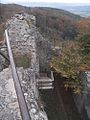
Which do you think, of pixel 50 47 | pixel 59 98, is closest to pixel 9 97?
pixel 59 98

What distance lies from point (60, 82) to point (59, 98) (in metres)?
0.79

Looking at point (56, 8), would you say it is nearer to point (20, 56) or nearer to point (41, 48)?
point (41, 48)

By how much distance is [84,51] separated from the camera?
42.7 feet

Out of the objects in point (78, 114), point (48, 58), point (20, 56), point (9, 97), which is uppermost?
point (9, 97)

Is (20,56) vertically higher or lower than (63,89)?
higher

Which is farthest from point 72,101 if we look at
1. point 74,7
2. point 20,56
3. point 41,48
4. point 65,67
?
point 74,7

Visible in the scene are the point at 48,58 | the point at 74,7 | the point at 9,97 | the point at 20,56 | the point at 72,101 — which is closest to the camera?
the point at 9,97

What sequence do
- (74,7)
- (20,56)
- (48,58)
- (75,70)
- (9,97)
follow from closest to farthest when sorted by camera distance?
1. (9,97)
2. (20,56)
3. (75,70)
4. (48,58)
5. (74,7)

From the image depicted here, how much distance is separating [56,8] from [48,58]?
39.6 m

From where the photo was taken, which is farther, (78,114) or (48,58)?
(48,58)

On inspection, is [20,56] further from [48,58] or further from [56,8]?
[56,8]

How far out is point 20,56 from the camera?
9.32 metres

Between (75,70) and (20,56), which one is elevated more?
(20,56)

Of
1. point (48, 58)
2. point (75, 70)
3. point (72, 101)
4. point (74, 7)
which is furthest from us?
point (74, 7)
